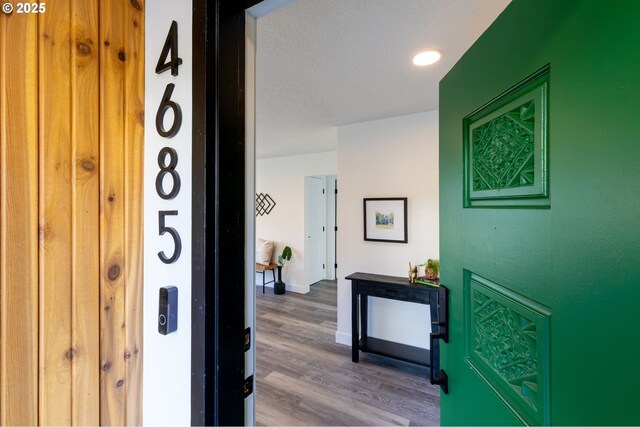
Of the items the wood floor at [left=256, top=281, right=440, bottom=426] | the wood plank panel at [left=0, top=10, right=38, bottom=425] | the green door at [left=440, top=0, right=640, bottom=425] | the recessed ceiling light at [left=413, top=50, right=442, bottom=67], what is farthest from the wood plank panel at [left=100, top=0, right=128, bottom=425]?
the recessed ceiling light at [left=413, top=50, right=442, bottom=67]

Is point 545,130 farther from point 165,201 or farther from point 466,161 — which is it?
point 165,201

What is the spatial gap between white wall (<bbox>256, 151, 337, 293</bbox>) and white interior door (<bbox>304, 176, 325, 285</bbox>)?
4.6 inches

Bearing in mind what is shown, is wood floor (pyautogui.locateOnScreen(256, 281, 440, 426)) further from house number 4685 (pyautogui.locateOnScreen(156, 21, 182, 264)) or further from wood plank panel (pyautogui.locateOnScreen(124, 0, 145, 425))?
house number 4685 (pyautogui.locateOnScreen(156, 21, 182, 264))

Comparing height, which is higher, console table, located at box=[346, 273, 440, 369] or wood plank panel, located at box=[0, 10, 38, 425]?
wood plank panel, located at box=[0, 10, 38, 425]

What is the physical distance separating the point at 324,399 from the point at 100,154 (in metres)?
2.25

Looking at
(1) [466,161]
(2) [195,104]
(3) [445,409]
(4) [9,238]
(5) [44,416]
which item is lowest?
(3) [445,409]

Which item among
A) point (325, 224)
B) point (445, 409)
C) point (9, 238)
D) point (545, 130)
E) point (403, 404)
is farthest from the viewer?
point (325, 224)

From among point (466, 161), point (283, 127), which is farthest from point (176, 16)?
point (283, 127)

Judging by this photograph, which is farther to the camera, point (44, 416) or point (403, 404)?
point (403, 404)

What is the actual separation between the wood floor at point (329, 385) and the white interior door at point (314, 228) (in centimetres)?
175

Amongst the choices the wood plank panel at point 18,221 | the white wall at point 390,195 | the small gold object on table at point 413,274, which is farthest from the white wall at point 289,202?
the wood plank panel at point 18,221

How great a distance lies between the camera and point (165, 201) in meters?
0.81

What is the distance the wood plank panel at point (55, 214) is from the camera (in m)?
0.72

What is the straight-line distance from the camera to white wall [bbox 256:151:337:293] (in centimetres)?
479
